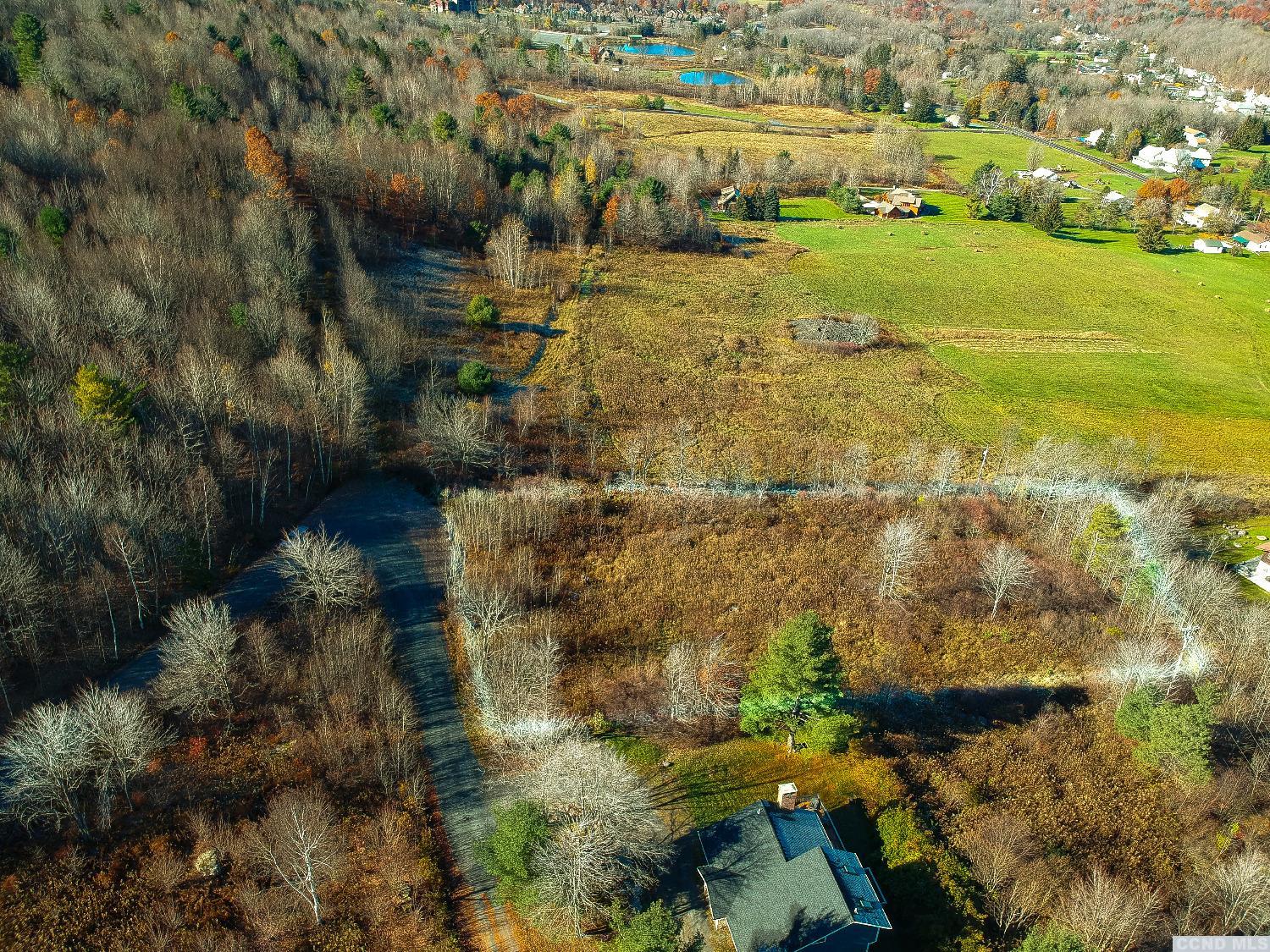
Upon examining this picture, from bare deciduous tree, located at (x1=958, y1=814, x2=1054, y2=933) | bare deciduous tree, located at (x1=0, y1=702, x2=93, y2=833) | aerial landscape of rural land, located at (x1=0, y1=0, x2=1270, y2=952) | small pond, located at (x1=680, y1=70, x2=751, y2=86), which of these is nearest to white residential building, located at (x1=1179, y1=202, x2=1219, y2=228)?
aerial landscape of rural land, located at (x1=0, y1=0, x2=1270, y2=952)

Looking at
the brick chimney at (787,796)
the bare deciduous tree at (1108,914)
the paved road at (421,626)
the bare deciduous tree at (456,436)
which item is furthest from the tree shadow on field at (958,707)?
the bare deciduous tree at (456,436)

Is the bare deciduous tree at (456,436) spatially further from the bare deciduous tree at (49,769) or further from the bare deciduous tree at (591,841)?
the bare deciduous tree at (591,841)

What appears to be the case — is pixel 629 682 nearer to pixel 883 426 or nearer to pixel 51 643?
pixel 51 643

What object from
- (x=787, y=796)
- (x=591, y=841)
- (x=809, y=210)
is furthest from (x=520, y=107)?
(x=591, y=841)

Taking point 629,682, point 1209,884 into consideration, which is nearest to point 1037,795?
point 1209,884

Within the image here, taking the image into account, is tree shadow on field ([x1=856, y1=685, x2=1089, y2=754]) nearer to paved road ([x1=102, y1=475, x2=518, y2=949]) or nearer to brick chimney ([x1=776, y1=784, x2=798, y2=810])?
brick chimney ([x1=776, y1=784, x2=798, y2=810])

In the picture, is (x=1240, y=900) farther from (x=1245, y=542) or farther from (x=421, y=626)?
(x=421, y=626)
